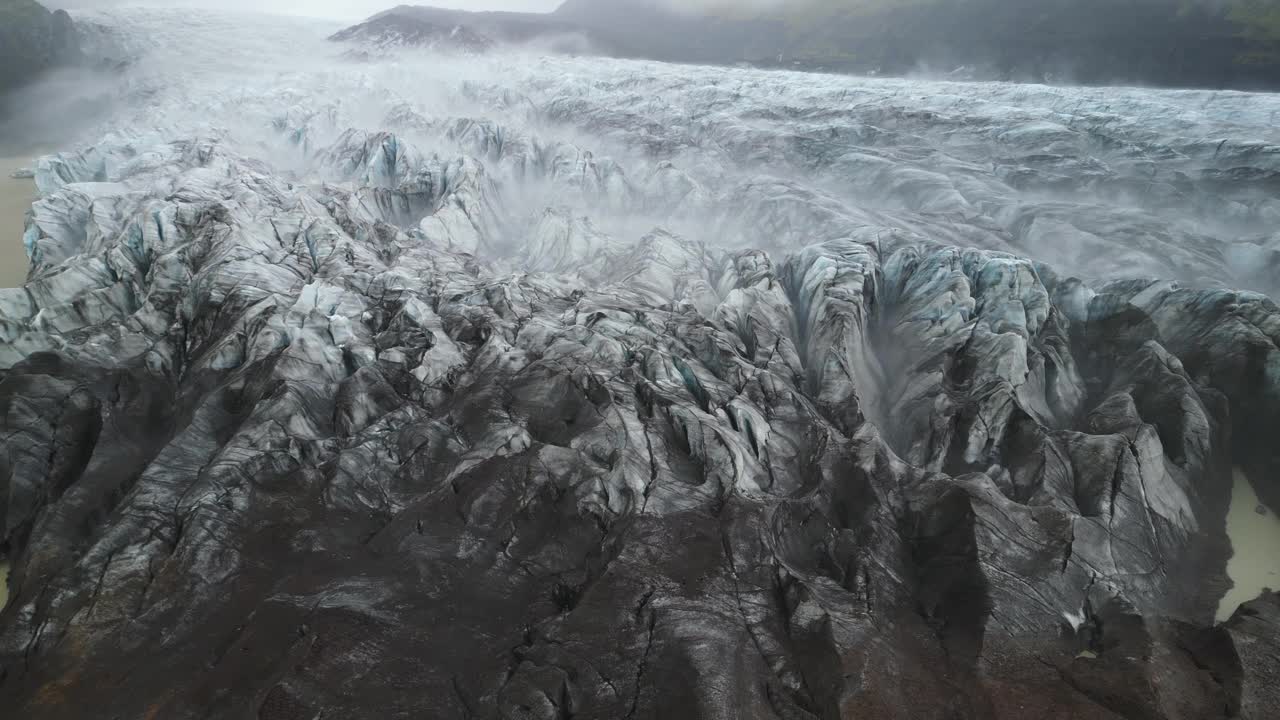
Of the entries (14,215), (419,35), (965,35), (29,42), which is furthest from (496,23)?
(14,215)

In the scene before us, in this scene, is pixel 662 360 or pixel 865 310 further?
pixel 865 310

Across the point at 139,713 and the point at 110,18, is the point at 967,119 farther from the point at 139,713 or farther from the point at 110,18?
the point at 110,18

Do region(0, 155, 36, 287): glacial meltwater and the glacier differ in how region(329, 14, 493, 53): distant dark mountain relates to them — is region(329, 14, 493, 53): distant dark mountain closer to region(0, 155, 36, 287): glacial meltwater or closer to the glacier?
region(0, 155, 36, 287): glacial meltwater

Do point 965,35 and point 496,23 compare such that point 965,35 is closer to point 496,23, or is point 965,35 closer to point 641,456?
point 496,23

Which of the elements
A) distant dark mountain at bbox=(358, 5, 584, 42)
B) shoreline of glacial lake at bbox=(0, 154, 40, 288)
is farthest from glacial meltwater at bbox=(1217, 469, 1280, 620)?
distant dark mountain at bbox=(358, 5, 584, 42)

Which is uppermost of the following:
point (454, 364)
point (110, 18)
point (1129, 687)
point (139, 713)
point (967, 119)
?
point (110, 18)

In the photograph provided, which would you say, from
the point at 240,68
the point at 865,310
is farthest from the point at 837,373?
the point at 240,68

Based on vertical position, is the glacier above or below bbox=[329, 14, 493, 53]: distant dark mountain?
below
